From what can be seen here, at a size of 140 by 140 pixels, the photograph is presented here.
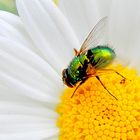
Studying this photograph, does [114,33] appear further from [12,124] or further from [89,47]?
[12,124]

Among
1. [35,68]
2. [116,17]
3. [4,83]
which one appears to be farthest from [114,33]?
[4,83]

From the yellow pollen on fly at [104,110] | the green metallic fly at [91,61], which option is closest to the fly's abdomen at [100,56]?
the green metallic fly at [91,61]

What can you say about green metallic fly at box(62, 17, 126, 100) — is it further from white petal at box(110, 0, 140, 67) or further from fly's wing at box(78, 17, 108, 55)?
white petal at box(110, 0, 140, 67)

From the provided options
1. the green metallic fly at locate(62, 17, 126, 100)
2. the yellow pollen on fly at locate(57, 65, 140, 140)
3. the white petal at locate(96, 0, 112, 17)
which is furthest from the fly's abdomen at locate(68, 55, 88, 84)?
the white petal at locate(96, 0, 112, 17)

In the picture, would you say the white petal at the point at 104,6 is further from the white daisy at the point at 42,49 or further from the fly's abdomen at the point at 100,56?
the fly's abdomen at the point at 100,56

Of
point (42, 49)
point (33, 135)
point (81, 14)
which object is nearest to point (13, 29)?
point (42, 49)

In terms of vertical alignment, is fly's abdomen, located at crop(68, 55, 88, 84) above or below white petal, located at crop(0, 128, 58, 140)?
above

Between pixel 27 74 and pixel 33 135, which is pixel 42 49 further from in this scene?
pixel 33 135
